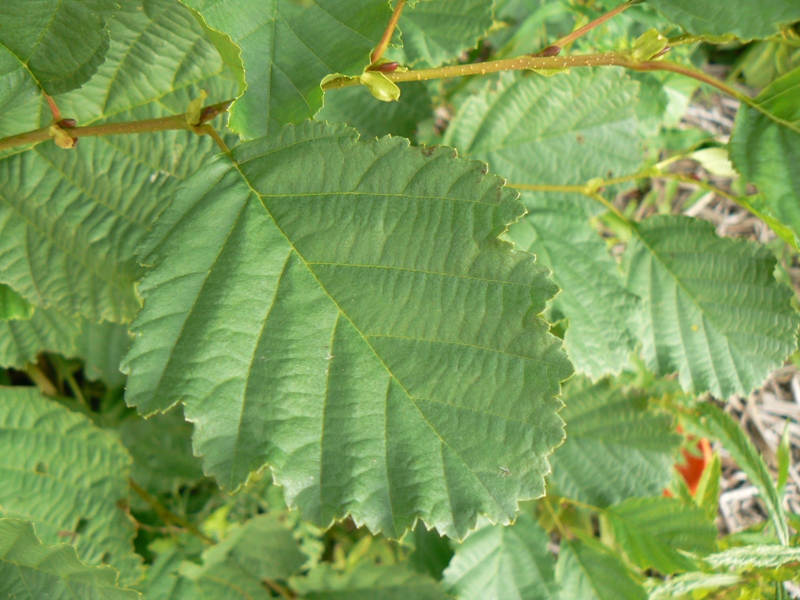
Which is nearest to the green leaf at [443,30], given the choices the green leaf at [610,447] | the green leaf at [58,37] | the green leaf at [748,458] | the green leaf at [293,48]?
the green leaf at [293,48]

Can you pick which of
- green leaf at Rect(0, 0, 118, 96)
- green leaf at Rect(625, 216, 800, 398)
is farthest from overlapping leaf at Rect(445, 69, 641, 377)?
green leaf at Rect(0, 0, 118, 96)

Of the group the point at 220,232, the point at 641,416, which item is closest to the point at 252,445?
the point at 220,232

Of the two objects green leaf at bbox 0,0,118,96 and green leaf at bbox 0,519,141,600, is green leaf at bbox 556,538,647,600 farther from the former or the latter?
Result: green leaf at bbox 0,0,118,96

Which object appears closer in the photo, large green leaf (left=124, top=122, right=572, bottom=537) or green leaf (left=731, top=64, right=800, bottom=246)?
large green leaf (left=124, top=122, right=572, bottom=537)

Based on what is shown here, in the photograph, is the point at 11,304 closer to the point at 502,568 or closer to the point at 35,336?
the point at 35,336

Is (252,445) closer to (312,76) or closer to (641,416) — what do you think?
(312,76)

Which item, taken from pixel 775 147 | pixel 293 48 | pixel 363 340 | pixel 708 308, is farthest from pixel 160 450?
pixel 775 147
